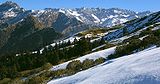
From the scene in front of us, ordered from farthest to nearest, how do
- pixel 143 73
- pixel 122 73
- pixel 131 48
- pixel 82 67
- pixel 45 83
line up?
pixel 131 48
pixel 82 67
pixel 45 83
pixel 122 73
pixel 143 73

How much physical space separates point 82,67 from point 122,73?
17074mm

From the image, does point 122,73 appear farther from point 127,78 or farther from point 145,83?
point 145,83

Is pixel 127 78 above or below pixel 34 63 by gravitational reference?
below

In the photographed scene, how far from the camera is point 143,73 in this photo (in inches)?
834

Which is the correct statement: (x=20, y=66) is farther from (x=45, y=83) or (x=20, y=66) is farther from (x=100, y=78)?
(x=100, y=78)

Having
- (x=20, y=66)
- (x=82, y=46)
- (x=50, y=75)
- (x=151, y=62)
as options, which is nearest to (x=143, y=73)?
(x=151, y=62)

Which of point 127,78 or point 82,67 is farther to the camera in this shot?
point 82,67

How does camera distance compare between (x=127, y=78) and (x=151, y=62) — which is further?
(x=151, y=62)

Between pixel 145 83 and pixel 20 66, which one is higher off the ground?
pixel 20 66

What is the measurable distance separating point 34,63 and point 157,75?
292ft

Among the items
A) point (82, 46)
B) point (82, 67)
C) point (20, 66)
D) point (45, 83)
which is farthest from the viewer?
point (20, 66)

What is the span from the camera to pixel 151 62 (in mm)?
23484

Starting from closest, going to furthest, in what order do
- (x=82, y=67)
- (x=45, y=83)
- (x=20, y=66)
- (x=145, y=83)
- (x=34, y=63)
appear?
(x=145, y=83), (x=45, y=83), (x=82, y=67), (x=34, y=63), (x=20, y=66)

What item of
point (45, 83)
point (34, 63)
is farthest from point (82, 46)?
point (45, 83)
